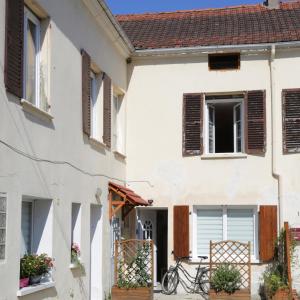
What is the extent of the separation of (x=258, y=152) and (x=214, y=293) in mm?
3957

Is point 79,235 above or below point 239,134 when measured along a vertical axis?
below

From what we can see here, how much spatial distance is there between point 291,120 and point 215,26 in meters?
4.11

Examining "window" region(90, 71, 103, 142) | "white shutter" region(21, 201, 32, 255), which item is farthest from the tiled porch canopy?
"white shutter" region(21, 201, 32, 255)

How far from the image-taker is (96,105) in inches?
560

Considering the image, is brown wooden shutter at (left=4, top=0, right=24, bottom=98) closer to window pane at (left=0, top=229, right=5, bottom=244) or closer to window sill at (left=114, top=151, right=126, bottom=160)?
window pane at (left=0, top=229, right=5, bottom=244)

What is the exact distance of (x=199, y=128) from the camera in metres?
16.5

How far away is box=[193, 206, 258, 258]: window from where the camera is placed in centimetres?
1648

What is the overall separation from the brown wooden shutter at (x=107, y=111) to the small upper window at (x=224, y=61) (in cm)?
350

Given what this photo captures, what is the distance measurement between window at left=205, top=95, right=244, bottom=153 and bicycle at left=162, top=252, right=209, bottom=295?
321cm

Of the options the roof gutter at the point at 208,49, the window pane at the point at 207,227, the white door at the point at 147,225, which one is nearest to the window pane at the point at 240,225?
the window pane at the point at 207,227

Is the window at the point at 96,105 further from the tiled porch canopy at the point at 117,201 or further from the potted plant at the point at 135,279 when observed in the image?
the potted plant at the point at 135,279

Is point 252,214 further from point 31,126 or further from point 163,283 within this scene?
point 31,126

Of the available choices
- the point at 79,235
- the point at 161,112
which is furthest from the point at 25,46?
the point at 161,112

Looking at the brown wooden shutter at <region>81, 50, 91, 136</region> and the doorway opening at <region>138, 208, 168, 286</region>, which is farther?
the doorway opening at <region>138, 208, 168, 286</region>
